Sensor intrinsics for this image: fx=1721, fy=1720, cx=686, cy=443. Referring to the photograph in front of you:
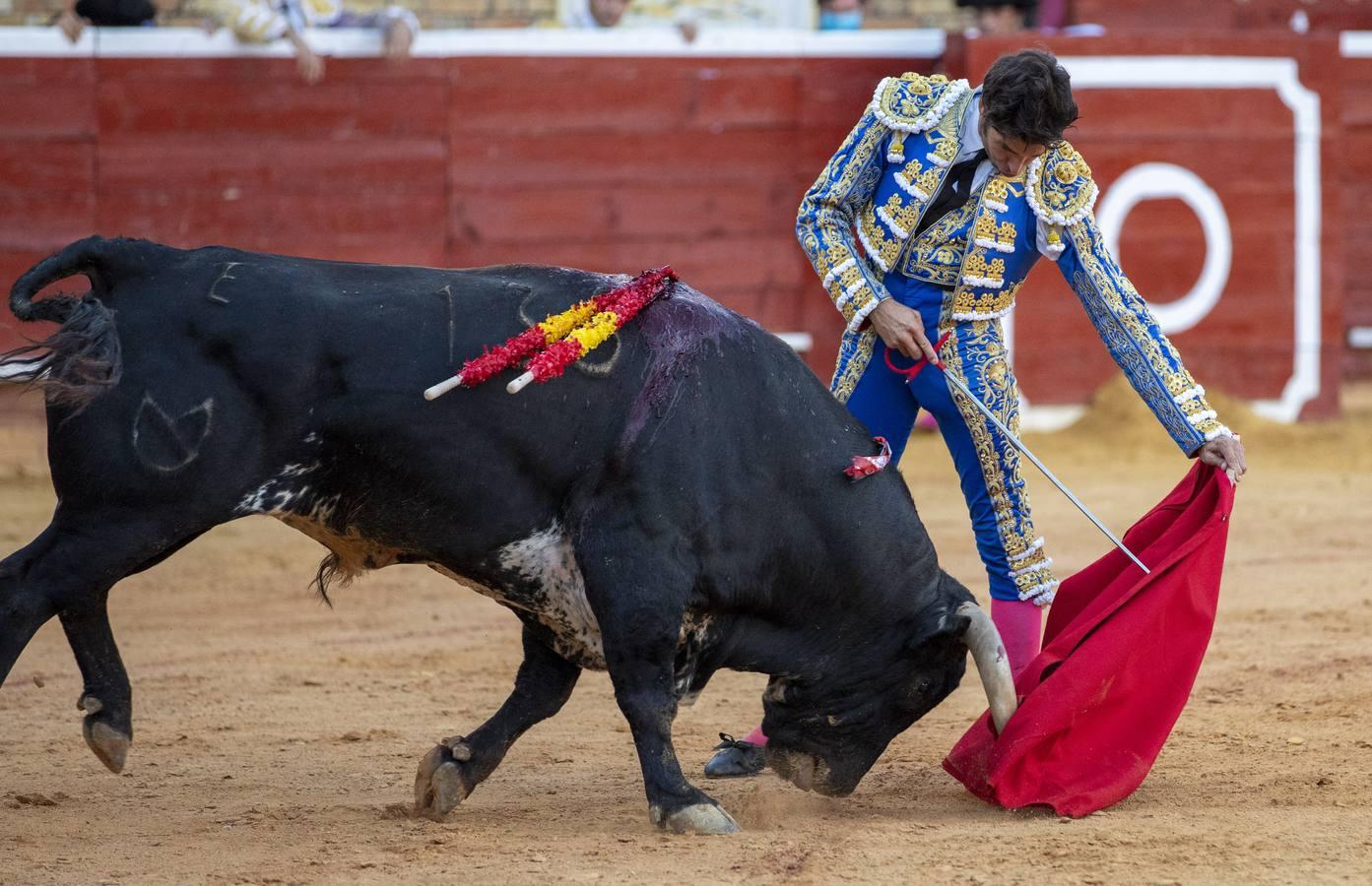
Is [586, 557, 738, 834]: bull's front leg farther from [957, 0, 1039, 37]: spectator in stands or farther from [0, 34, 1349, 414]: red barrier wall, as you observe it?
[957, 0, 1039, 37]: spectator in stands

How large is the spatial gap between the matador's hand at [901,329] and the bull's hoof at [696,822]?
0.94 metres

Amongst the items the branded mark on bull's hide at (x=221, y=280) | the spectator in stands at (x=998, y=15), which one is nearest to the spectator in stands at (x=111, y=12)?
the spectator in stands at (x=998, y=15)

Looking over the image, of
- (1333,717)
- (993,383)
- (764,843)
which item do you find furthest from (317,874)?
(1333,717)

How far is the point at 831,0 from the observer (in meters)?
8.46

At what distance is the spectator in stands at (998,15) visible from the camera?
833cm

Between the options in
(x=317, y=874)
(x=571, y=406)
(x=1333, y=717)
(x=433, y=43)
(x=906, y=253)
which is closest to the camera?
(x=317, y=874)

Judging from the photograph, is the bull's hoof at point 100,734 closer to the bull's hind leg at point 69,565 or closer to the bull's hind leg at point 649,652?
the bull's hind leg at point 69,565

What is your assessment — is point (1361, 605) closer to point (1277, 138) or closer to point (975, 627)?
point (975, 627)

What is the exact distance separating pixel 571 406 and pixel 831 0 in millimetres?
6028

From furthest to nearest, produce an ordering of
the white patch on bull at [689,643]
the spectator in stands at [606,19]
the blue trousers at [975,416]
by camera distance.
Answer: the spectator in stands at [606,19] < the blue trousers at [975,416] < the white patch on bull at [689,643]

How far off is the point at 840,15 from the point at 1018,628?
555 centimetres

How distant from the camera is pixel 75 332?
8.84 feet

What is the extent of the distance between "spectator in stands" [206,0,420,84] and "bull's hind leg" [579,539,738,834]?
483 centimetres

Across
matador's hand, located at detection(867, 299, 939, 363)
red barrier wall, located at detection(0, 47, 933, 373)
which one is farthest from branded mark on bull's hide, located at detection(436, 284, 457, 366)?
red barrier wall, located at detection(0, 47, 933, 373)
